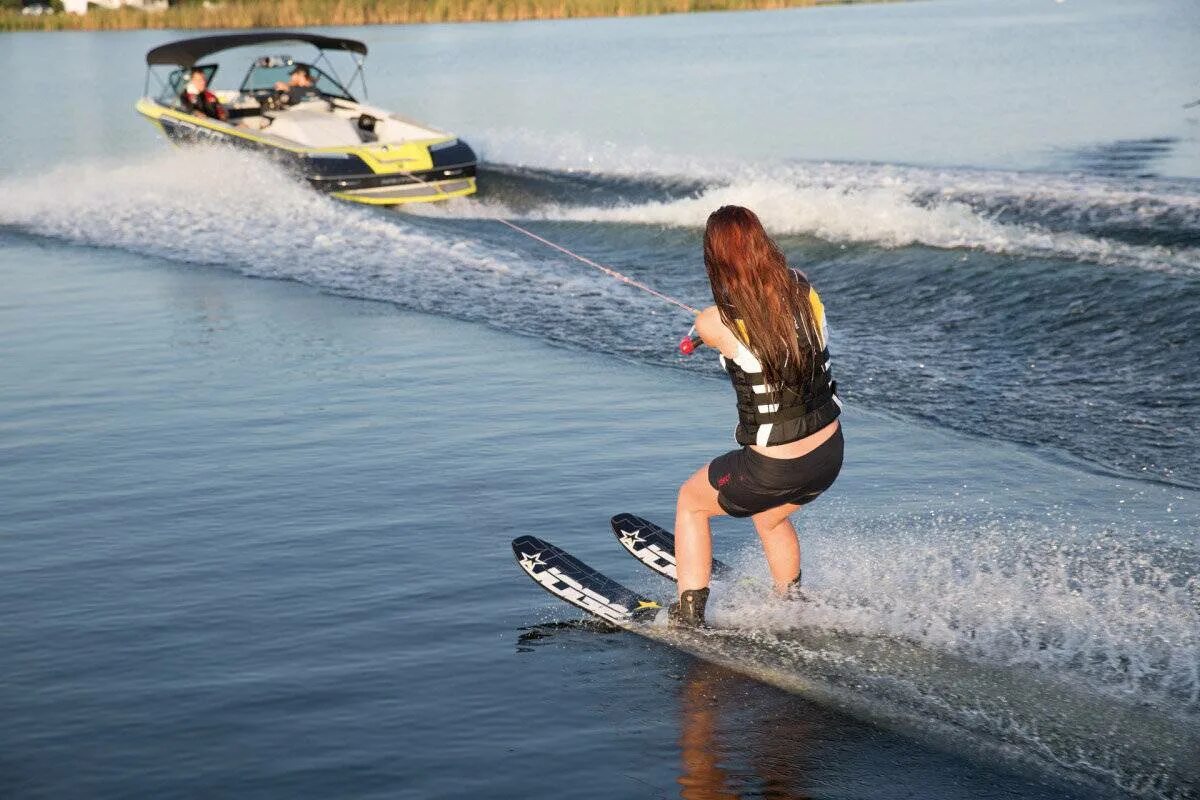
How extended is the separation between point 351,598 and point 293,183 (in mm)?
13969

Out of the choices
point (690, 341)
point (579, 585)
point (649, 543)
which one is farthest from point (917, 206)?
point (690, 341)

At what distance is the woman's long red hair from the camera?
4.89 meters

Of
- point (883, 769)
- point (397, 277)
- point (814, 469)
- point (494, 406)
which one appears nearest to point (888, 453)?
point (494, 406)

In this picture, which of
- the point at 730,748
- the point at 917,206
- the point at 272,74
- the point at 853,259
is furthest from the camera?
the point at 272,74

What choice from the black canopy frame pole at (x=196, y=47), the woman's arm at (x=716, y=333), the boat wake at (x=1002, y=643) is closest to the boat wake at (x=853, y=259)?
the black canopy frame pole at (x=196, y=47)

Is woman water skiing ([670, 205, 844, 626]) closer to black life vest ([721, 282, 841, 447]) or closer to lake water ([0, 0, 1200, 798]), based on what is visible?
black life vest ([721, 282, 841, 447])

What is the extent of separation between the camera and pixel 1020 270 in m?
13.0

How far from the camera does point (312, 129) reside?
20.7 meters

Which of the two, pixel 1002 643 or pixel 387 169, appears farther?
pixel 387 169

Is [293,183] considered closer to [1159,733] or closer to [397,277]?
[397,277]

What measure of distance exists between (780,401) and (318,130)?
16.6m

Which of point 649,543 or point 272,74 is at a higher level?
point 272,74

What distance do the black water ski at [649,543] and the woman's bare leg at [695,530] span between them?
61 cm

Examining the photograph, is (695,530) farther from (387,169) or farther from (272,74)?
(272,74)
